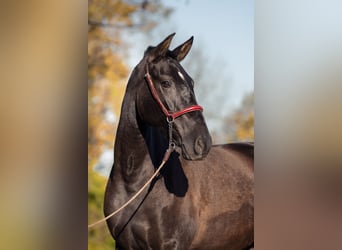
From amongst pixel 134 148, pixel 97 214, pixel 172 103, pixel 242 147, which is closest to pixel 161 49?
pixel 172 103

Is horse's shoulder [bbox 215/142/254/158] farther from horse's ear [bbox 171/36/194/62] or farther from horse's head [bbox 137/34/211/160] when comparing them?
horse's ear [bbox 171/36/194/62]

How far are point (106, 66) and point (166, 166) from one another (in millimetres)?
565

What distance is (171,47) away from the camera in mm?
2129

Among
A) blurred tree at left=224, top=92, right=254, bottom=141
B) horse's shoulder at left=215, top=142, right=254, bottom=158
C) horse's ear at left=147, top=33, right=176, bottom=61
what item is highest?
horse's ear at left=147, top=33, right=176, bottom=61

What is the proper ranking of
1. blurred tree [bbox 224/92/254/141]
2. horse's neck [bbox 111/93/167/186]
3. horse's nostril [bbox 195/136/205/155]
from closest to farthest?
1. horse's nostril [bbox 195/136/205/155]
2. horse's neck [bbox 111/93/167/186]
3. blurred tree [bbox 224/92/254/141]

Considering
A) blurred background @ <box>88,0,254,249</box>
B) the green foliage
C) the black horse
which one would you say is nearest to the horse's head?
the black horse

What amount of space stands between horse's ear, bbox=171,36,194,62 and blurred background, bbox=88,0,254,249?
28mm

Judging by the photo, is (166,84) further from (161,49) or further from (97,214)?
(97,214)

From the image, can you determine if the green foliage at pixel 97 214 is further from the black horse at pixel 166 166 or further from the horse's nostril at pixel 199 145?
the horse's nostril at pixel 199 145

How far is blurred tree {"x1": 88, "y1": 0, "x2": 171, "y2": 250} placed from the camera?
2088 mm
